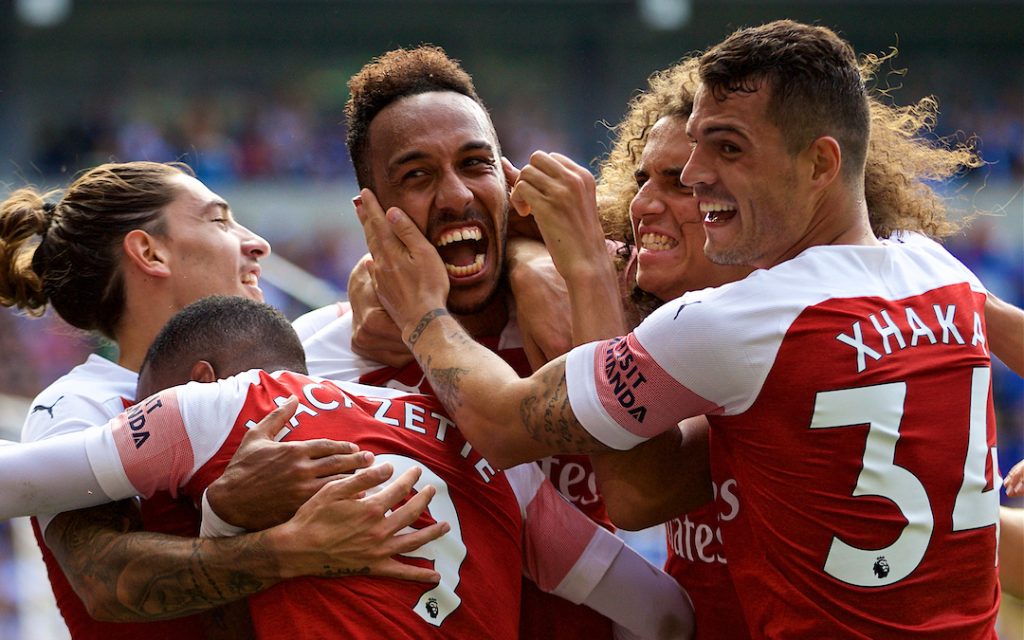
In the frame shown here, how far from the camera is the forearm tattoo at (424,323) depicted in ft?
10.5

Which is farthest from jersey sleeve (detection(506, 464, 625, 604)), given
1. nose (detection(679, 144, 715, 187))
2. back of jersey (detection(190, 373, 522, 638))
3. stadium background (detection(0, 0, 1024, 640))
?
stadium background (detection(0, 0, 1024, 640))

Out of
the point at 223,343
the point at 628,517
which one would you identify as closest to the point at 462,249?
the point at 223,343

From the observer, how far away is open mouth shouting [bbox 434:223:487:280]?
3.58m

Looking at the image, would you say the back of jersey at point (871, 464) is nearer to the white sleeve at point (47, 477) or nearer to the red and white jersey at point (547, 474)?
the red and white jersey at point (547, 474)

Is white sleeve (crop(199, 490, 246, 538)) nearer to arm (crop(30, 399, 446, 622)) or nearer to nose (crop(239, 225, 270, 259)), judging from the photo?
arm (crop(30, 399, 446, 622))

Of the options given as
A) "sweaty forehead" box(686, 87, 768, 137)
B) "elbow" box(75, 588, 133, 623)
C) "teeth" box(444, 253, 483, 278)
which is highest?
"sweaty forehead" box(686, 87, 768, 137)

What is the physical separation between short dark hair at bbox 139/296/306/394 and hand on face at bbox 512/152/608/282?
2.58ft

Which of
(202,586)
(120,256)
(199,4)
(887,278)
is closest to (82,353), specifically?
(199,4)

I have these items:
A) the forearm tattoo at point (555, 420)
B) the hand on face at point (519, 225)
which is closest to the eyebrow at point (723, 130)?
the forearm tattoo at point (555, 420)

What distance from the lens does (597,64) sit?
18562mm

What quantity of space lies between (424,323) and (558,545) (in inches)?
29.9

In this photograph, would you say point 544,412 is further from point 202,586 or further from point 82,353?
point 82,353

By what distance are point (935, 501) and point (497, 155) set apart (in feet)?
5.99

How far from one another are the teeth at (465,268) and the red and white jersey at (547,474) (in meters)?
0.25
